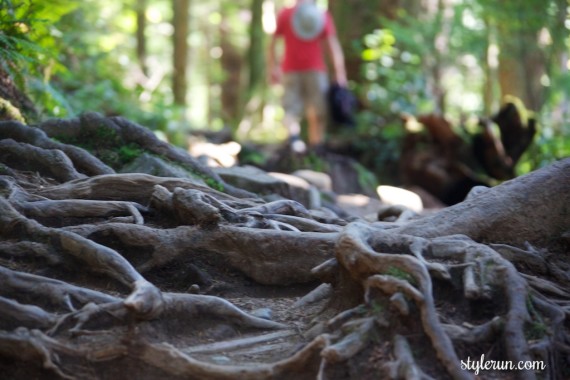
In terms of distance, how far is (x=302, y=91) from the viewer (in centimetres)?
1405

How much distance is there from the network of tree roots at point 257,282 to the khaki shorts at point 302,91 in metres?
7.79

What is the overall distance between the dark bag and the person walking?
149mm

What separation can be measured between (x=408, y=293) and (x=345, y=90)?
34.7ft

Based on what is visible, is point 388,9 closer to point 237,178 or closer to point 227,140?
point 227,140

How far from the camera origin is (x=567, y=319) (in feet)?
15.5

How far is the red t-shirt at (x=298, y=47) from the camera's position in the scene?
44.1ft

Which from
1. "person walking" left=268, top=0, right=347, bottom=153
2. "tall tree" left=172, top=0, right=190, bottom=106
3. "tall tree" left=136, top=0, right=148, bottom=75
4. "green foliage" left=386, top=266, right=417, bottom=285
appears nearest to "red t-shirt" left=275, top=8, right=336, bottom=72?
"person walking" left=268, top=0, right=347, bottom=153

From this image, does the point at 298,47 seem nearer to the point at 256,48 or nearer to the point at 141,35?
the point at 256,48

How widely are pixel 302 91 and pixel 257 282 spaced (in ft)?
29.4

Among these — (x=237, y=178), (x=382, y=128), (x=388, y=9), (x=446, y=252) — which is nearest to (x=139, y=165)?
(x=237, y=178)

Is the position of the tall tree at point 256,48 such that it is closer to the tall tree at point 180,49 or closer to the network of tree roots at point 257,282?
the tall tree at point 180,49

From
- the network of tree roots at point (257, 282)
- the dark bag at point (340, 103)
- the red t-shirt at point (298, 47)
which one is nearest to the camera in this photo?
the network of tree roots at point (257, 282)

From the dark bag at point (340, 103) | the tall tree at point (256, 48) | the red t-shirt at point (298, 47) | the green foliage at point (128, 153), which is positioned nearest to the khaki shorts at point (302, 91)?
the red t-shirt at point (298, 47)

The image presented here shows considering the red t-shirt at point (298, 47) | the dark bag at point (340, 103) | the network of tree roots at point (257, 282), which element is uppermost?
the red t-shirt at point (298, 47)
